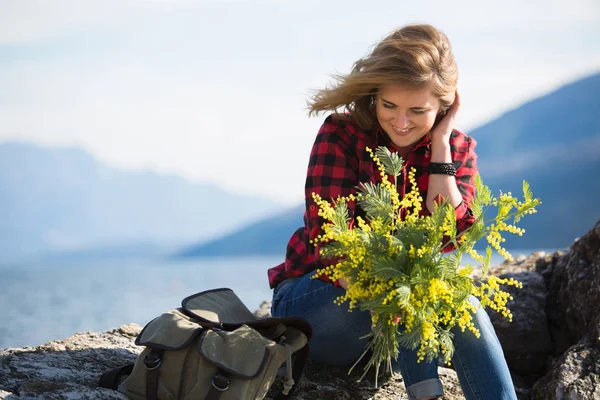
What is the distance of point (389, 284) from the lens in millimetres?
2285

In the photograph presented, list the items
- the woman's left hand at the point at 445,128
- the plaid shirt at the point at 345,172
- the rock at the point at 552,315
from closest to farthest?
the plaid shirt at the point at 345,172, the woman's left hand at the point at 445,128, the rock at the point at 552,315

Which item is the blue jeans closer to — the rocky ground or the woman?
the woman

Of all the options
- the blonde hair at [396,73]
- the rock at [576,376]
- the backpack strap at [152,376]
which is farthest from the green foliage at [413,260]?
the rock at [576,376]

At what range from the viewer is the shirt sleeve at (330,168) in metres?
2.82

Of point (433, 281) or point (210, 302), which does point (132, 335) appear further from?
point (433, 281)

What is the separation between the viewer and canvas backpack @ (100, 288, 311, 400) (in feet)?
7.91

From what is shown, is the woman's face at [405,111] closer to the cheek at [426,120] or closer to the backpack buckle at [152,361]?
the cheek at [426,120]

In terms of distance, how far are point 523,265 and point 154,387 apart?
275 cm

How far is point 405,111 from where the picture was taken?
2.78 m

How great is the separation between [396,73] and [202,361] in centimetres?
131

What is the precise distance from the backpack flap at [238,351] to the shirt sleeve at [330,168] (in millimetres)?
407


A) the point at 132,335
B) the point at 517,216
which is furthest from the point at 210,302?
the point at 517,216

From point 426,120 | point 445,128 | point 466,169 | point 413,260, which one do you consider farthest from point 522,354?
point 413,260

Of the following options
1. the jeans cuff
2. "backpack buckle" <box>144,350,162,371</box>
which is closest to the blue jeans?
the jeans cuff
